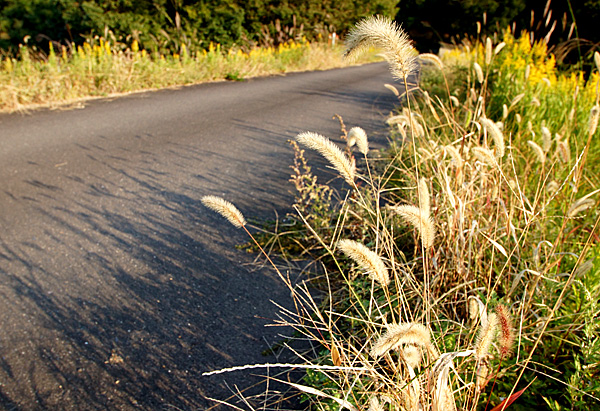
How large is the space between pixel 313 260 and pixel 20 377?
1549 mm

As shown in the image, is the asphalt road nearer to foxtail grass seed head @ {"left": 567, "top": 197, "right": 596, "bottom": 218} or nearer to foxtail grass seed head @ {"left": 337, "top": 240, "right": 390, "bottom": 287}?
foxtail grass seed head @ {"left": 337, "top": 240, "right": 390, "bottom": 287}

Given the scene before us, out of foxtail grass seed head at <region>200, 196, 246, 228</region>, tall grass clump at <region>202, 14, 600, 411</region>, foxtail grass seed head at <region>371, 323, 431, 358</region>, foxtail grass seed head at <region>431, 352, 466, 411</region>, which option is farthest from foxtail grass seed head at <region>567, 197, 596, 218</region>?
foxtail grass seed head at <region>200, 196, 246, 228</region>

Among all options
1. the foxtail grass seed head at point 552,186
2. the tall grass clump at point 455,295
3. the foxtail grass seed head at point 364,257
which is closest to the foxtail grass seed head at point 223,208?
the tall grass clump at point 455,295

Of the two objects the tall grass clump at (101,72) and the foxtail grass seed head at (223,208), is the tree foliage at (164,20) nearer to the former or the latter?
the tall grass clump at (101,72)

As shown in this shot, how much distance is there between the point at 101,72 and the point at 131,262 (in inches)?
243

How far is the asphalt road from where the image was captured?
1.83 meters

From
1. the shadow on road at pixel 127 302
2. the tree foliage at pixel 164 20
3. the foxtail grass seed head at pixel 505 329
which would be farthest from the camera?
the tree foliage at pixel 164 20

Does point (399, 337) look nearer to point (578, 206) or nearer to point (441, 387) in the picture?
point (441, 387)

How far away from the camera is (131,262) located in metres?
2.67

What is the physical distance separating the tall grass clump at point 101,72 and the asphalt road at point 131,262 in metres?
1.11

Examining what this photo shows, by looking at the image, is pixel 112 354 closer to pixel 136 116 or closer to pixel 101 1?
pixel 136 116

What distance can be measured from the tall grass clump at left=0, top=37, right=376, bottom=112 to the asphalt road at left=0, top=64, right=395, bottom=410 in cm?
111

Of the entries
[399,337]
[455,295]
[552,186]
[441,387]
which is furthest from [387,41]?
[552,186]

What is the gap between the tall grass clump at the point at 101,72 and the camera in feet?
21.3
